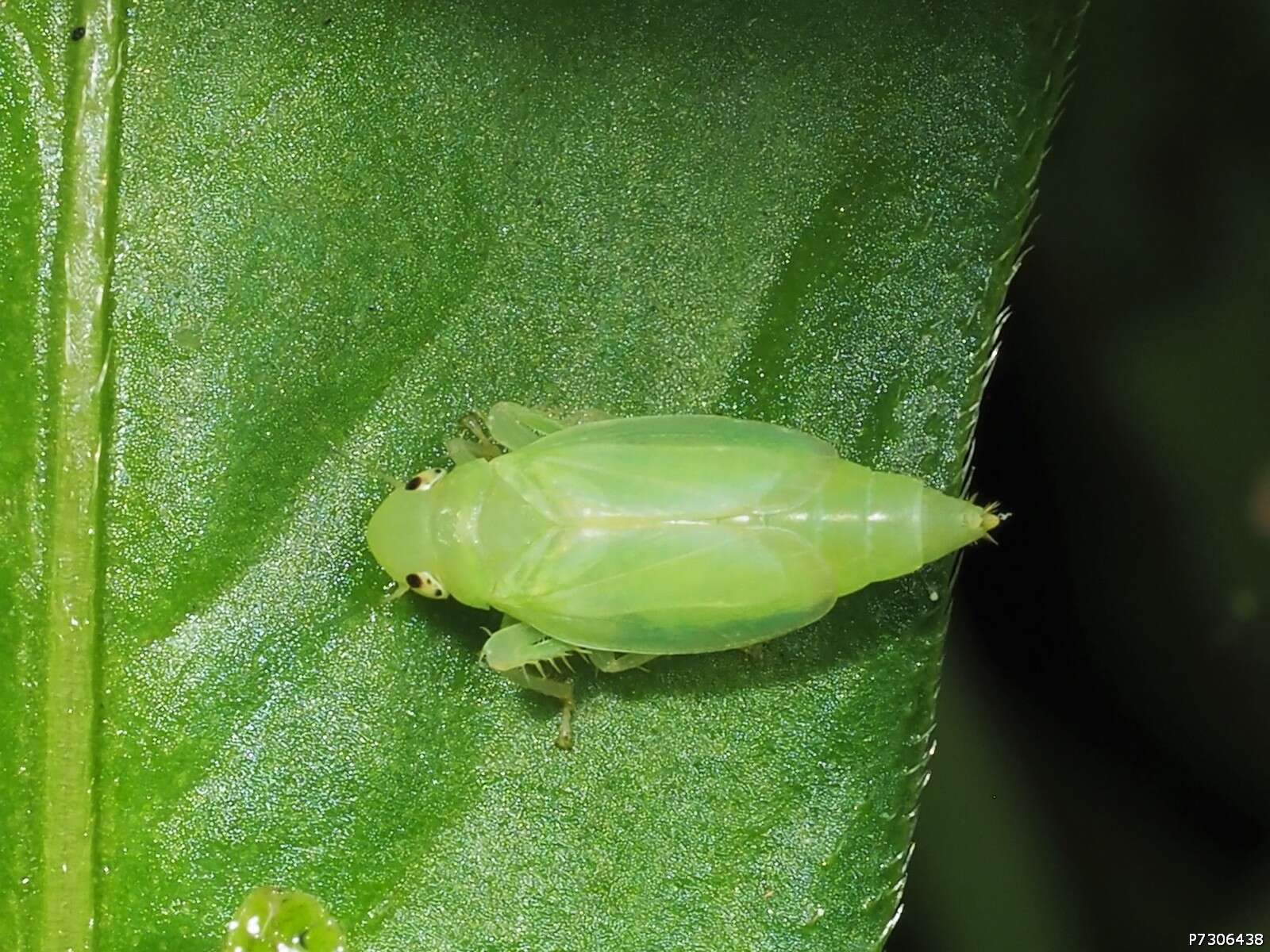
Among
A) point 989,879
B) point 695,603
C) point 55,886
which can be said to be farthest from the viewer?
point 989,879

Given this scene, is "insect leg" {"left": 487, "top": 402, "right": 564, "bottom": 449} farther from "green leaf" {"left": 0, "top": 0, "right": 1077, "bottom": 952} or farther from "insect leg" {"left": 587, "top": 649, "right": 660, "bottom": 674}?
"insect leg" {"left": 587, "top": 649, "right": 660, "bottom": 674}

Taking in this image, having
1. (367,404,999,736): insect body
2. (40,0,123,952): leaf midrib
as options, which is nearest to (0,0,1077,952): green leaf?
(40,0,123,952): leaf midrib

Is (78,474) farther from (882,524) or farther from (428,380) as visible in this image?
(882,524)

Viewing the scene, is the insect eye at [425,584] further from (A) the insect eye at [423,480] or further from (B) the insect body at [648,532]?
(A) the insect eye at [423,480]

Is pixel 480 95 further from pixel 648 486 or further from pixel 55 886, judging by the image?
pixel 55 886

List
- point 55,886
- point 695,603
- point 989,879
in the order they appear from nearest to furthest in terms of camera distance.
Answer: point 55,886 → point 695,603 → point 989,879

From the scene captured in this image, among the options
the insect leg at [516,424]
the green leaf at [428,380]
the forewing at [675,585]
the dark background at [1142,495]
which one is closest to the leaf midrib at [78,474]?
the green leaf at [428,380]

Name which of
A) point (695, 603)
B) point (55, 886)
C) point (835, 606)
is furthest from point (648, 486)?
point (55, 886)

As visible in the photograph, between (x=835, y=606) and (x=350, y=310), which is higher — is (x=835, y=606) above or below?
below
